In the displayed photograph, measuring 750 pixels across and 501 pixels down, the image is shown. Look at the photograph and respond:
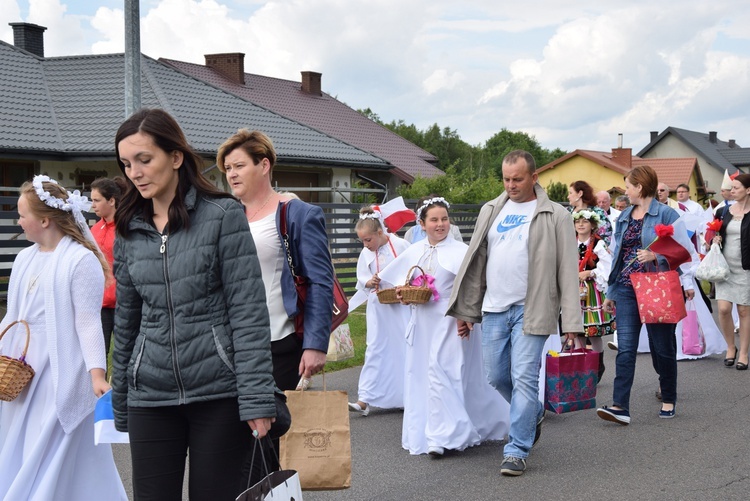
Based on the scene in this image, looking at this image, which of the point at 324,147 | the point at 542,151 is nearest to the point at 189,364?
the point at 324,147

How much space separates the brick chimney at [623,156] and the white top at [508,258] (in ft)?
221

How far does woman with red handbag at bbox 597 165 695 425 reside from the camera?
778 cm

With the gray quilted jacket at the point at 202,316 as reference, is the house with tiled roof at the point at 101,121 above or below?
above

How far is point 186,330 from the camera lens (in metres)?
3.29

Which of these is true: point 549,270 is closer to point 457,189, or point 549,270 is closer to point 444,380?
point 444,380

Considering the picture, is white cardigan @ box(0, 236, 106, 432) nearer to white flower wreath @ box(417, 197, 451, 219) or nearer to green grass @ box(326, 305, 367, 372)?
white flower wreath @ box(417, 197, 451, 219)

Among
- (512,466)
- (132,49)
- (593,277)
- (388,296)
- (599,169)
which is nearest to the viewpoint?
(512,466)

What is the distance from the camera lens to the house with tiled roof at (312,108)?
37.8 m

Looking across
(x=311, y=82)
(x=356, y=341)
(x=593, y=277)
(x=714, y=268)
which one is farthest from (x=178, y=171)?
(x=311, y=82)

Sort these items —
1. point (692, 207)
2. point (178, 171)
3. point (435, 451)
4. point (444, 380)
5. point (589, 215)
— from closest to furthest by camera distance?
point (178, 171)
point (435, 451)
point (444, 380)
point (589, 215)
point (692, 207)

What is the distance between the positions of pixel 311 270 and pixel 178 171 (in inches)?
37.7

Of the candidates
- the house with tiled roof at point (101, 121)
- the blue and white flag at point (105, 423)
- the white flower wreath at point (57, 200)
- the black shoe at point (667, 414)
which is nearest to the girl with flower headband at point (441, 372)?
the black shoe at point (667, 414)

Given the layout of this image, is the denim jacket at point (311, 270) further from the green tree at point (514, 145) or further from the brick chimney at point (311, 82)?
the green tree at point (514, 145)

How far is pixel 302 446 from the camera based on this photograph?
4531mm
